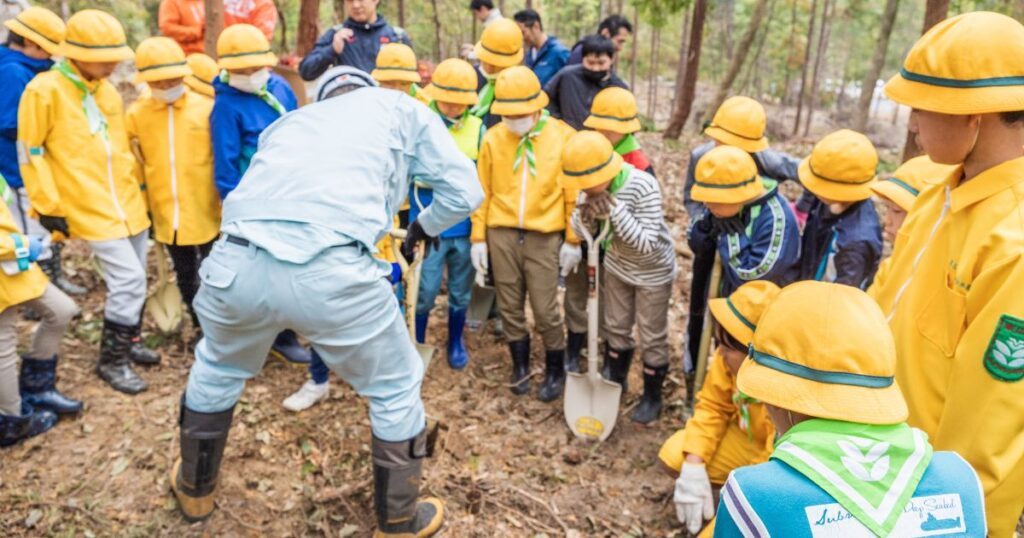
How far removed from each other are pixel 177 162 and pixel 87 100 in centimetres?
56

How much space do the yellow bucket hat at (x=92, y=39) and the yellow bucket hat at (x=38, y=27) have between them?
0.15 m

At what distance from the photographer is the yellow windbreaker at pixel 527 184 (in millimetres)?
3953

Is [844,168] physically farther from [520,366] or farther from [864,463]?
[520,366]

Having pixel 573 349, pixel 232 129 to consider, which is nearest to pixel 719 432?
pixel 573 349

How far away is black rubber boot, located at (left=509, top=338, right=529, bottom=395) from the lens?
14.3 feet

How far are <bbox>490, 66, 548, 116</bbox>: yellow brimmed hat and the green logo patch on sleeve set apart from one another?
2.72 metres

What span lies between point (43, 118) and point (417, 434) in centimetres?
280

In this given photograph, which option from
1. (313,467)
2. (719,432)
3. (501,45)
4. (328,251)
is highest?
(501,45)

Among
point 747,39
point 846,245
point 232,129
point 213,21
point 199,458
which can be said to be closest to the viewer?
point 199,458

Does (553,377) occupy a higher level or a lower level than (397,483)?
lower

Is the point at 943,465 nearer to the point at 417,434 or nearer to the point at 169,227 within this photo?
the point at 417,434

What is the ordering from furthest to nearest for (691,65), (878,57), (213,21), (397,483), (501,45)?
(878,57) < (691,65) < (213,21) < (501,45) < (397,483)

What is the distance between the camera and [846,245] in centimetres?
316

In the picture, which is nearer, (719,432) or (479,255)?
(719,432)
